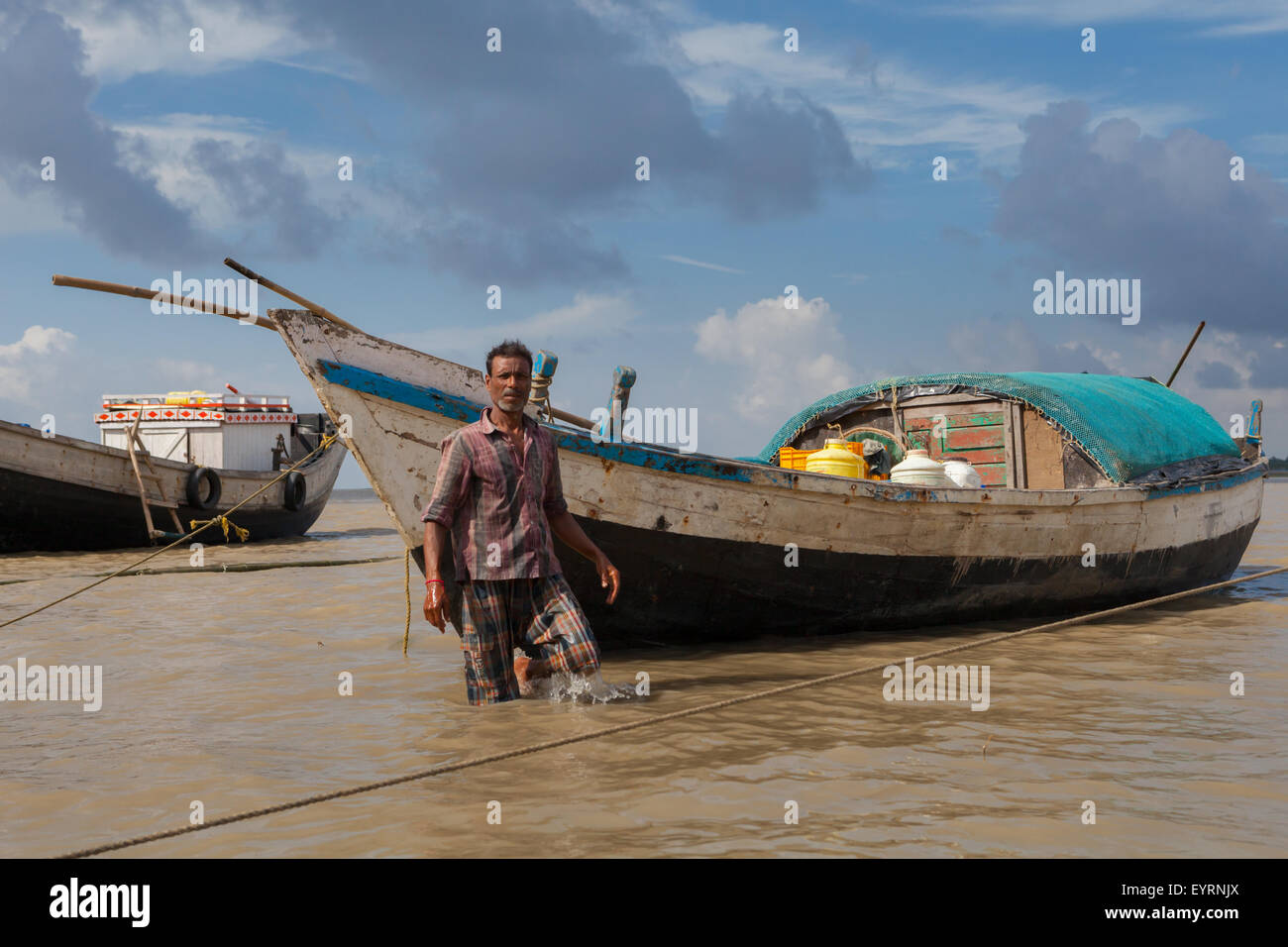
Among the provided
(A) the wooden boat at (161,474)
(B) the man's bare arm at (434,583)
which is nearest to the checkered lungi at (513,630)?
(B) the man's bare arm at (434,583)

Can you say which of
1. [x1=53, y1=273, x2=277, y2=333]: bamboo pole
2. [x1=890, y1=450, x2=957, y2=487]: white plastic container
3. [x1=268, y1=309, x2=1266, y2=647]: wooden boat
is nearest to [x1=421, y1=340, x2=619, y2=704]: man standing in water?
[x1=268, y1=309, x2=1266, y2=647]: wooden boat

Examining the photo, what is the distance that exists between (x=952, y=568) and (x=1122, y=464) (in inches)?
88.7

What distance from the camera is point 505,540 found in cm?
489

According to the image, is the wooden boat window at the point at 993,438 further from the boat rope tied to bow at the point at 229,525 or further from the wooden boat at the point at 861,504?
the boat rope tied to bow at the point at 229,525

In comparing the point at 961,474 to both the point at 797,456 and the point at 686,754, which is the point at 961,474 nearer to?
the point at 797,456

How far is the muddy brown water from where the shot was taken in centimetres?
335

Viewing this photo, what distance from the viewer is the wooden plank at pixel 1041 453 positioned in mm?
9148

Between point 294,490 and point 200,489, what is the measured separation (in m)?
2.13

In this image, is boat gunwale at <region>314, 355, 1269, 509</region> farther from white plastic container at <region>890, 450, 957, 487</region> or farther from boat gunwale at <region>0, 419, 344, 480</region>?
boat gunwale at <region>0, 419, 344, 480</region>

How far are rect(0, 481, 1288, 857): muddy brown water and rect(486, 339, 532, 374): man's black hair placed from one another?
1.68m
